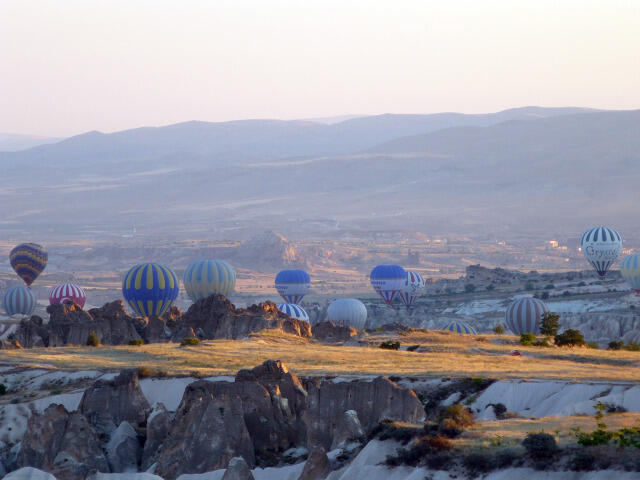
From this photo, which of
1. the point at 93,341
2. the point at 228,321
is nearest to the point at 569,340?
the point at 228,321

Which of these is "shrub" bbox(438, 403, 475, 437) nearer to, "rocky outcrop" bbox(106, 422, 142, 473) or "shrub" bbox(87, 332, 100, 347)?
"rocky outcrop" bbox(106, 422, 142, 473)

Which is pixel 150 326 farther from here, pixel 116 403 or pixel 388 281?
pixel 388 281

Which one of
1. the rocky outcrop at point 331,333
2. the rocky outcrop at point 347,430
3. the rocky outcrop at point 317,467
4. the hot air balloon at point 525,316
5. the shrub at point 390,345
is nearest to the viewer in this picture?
the rocky outcrop at point 317,467

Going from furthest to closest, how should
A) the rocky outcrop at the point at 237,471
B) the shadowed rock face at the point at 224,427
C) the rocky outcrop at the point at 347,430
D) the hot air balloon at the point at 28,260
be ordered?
the hot air balloon at the point at 28,260 < the shadowed rock face at the point at 224,427 < the rocky outcrop at the point at 347,430 < the rocky outcrop at the point at 237,471

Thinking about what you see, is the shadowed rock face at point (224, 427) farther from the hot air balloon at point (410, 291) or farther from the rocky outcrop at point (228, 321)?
the hot air balloon at point (410, 291)

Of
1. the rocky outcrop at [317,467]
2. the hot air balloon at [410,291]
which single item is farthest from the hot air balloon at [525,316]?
the rocky outcrop at [317,467]

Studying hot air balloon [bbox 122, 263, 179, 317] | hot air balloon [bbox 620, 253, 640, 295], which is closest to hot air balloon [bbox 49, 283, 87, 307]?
hot air balloon [bbox 122, 263, 179, 317]
